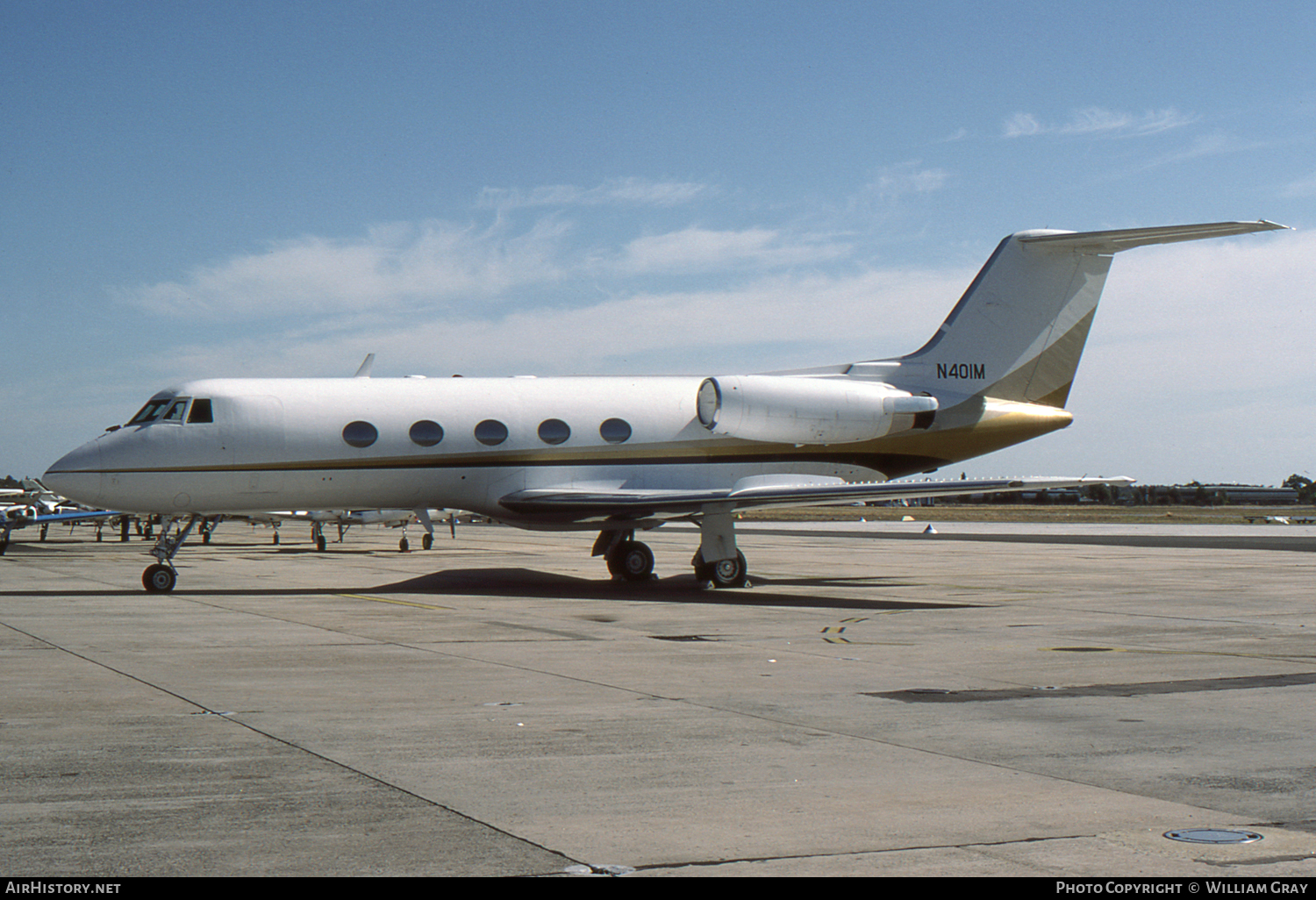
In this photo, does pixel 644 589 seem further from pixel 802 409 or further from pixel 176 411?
pixel 176 411

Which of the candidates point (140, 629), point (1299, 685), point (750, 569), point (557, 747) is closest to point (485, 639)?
point (140, 629)

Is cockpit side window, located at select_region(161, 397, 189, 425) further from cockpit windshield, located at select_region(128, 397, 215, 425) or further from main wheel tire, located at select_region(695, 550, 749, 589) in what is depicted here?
main wheel tire, located at select_region(695, 550, 749, 589)

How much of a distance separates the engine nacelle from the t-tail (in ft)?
4.21

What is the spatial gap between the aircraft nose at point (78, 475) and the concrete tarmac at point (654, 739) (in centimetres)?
204

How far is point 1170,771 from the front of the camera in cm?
676

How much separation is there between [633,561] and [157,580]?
8.65 m

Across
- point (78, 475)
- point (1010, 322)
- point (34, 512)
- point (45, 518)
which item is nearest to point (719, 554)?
point (1010, 322)

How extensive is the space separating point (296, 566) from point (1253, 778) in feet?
85.3

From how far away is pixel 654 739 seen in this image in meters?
7.67

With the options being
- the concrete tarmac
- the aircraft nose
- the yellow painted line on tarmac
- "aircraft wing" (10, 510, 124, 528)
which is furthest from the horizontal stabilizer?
"aircraft wing" (10, 510, 124, 528)

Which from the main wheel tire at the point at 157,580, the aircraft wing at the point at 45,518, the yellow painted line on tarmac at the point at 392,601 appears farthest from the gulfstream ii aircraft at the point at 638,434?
the aircraft wing at the point at 45,518

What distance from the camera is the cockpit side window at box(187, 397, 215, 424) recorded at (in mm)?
19797

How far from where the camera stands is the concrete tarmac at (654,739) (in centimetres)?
515

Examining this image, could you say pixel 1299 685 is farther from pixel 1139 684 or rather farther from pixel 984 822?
pixel 984 822
